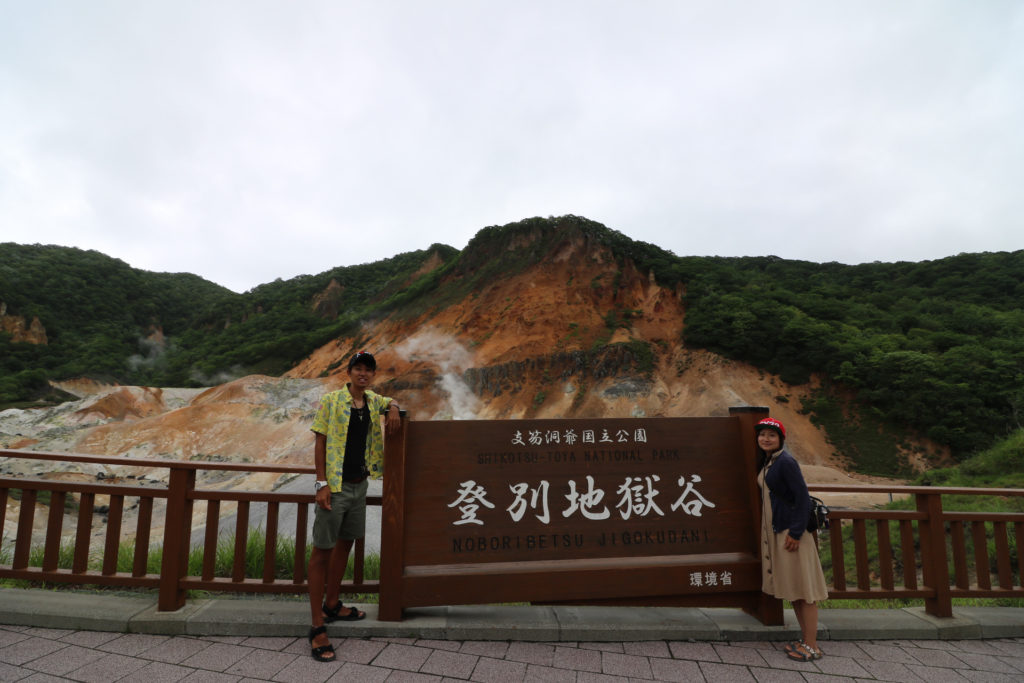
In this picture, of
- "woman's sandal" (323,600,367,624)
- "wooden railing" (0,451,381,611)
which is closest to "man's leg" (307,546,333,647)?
"woman's sandal" (323,600,367,624)

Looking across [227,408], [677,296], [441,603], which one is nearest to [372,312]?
[227,408]

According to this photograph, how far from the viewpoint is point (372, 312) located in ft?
104

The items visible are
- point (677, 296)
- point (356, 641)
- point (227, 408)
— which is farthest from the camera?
point (677, 296)

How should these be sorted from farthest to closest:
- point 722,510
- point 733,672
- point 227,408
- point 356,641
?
point 227,408 → point 722,510 → point 356,641 → point 733,672

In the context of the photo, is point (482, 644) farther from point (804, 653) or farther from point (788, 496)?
point (788, 496)

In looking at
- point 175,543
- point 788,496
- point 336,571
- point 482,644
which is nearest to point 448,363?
point 175,543

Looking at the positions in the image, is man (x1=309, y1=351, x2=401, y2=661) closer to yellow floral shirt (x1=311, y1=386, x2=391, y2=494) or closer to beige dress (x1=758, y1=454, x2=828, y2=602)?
yellow floral shirt (x1=311, y1=386, x2=391, y2=494)

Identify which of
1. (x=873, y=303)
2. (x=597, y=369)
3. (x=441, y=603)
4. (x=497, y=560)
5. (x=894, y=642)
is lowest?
(x=894, y=642)

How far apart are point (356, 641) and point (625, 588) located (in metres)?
1.54

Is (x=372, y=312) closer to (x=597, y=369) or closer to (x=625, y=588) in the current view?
(x=597, y=369)

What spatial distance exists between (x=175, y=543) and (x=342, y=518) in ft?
3.54

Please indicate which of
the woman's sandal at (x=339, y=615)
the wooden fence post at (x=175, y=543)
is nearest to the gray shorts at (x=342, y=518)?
the woman's sandal at (x=339, y=615)

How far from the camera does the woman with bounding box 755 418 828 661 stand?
8.52ft

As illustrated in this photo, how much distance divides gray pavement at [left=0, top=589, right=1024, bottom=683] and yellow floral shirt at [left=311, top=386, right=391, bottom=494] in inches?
33.6
